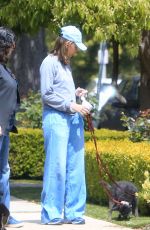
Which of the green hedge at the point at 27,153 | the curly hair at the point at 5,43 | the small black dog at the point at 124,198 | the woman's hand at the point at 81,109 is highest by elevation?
the curly hair at the point at 5,43

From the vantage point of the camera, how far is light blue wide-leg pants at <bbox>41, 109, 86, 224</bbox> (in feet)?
30.1

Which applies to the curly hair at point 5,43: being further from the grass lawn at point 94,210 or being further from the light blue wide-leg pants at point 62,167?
the grass lawn at point 94,210

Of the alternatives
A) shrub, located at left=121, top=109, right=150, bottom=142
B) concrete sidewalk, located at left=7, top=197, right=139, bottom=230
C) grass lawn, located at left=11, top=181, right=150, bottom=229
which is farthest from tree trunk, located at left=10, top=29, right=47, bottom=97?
concrete sidewalk, located at left=7, top=197, right=139, bottom=230

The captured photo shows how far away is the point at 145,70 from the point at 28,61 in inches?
199

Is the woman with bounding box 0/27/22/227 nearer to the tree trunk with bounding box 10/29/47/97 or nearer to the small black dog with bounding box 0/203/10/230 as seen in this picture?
the small black dog with bounding box 0/203/10/230

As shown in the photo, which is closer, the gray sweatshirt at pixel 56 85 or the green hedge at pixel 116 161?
the gray sweatshirt at pixel 56 85

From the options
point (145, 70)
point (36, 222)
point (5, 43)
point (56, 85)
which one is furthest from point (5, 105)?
point (145, 70)

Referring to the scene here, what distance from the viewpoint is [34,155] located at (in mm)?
15734

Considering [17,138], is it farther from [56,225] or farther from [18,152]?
[56,225]

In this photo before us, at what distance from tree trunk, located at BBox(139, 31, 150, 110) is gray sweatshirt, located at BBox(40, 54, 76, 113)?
530 centimetres

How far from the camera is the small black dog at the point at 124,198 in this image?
9648 mm

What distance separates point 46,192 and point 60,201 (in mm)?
162

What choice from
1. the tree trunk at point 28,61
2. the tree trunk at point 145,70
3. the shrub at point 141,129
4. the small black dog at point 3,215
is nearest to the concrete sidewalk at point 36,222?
the small black dog at point 3,215

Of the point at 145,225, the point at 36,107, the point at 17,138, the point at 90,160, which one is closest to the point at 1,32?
the point at 145,225
